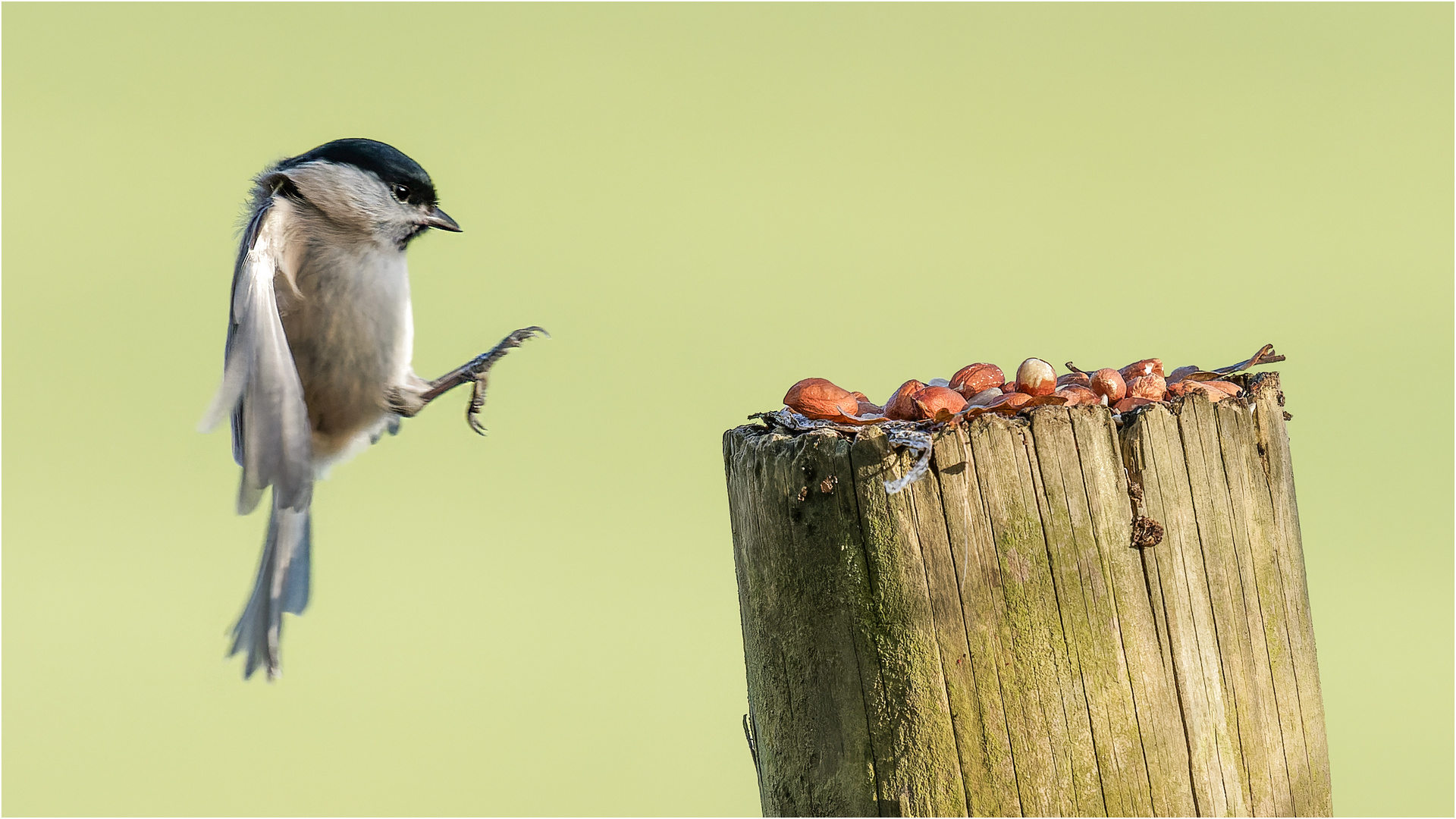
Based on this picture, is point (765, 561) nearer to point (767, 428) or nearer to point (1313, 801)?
point (767, 428)

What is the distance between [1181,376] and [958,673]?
0.74 metres

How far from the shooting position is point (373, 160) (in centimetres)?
254

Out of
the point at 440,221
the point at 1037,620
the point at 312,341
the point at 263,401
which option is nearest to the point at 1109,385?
the point at 1037,620

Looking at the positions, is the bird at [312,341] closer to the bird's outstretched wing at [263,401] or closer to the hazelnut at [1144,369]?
the bird's outstretched wing at [263,401]

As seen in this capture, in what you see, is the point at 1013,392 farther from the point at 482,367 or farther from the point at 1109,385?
the point at 482,367

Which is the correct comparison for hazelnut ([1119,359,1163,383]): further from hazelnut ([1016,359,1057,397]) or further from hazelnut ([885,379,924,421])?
hazelnut ([885,379,924,421])

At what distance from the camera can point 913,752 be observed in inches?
53.2

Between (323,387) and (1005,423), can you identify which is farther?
(323,387)

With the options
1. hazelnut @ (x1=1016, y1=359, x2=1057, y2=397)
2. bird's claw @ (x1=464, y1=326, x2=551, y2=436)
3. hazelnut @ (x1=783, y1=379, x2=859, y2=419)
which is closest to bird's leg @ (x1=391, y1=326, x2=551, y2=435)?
bird's claw @ (x1=464, y1=326, x2=551, y2=436)

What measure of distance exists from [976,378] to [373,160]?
5.41ft

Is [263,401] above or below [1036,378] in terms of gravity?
above

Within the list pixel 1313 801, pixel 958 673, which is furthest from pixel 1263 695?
pixel 958 673

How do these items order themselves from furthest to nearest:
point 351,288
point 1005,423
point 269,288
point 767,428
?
point 351,288, point 269,288, point 767,428, point 1005,423

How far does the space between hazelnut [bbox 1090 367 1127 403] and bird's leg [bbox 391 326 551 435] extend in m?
1.58
